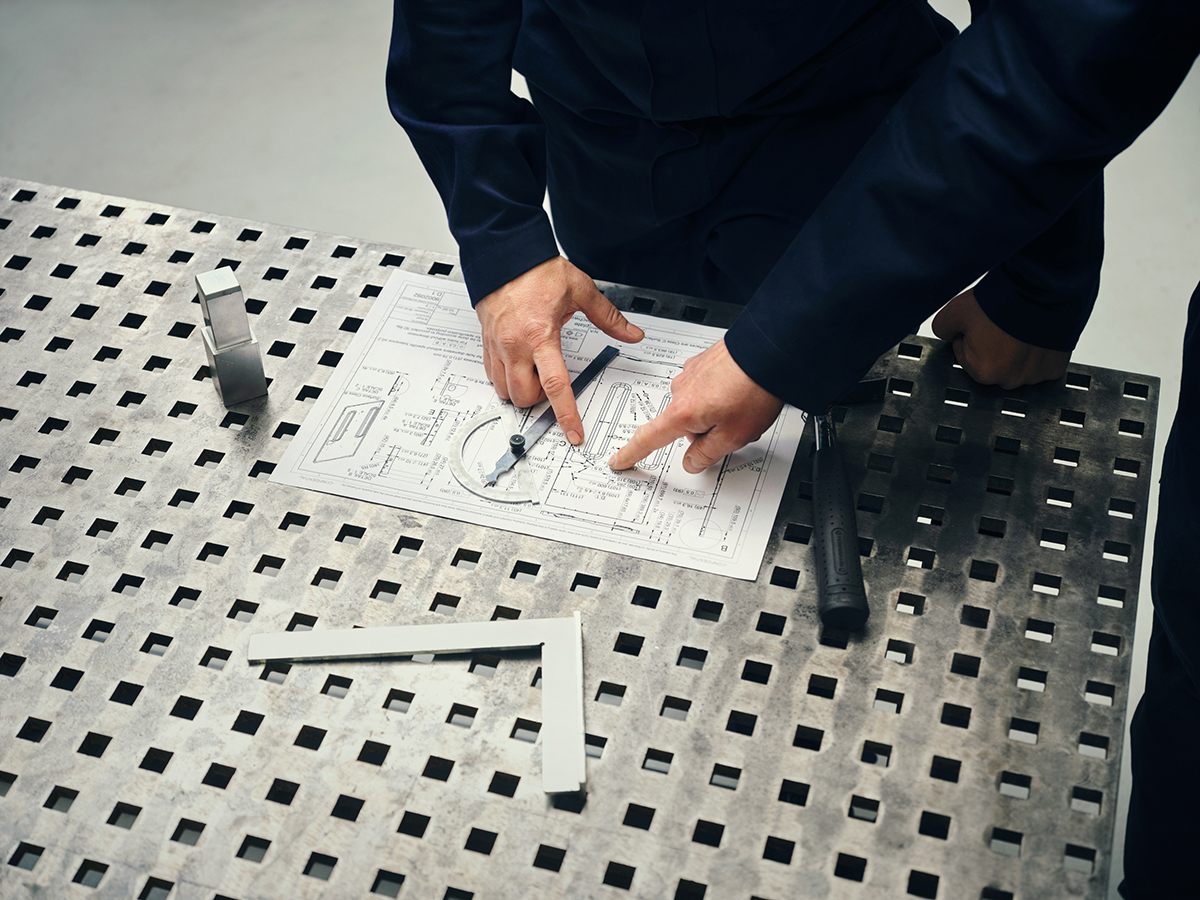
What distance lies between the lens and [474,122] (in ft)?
4.05

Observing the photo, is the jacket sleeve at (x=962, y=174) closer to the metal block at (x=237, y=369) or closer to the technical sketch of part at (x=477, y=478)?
the technical sketch of part at (x=477, y=478)

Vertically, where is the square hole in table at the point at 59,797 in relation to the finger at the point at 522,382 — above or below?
below

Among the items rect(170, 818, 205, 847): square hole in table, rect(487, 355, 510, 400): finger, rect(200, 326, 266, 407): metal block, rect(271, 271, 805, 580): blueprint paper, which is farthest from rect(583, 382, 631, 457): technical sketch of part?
rect(170, 818, 205, 847): square hole in table

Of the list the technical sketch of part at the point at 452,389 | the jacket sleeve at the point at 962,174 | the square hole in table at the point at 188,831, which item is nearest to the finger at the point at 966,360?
the jacket sleeve at the point at 962,174

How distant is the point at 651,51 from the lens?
3.67ft

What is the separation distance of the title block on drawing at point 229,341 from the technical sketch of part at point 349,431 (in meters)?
0.10

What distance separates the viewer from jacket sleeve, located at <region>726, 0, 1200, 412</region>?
83 cm

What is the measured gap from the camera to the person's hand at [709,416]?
984 millimetres

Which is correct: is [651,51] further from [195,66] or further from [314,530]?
[195,66]

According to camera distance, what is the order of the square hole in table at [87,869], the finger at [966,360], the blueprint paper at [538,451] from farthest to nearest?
the finger at [966,360] → the blueprint paper at [538,451] → the square hole in table at [87,869]

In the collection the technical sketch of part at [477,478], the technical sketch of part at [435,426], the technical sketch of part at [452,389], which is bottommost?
the technical sketch of part at [477,478]

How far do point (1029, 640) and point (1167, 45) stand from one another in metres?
0.50

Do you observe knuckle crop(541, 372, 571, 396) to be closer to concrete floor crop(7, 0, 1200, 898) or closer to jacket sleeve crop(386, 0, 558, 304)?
jacket sleeve crop(386, 0, 558, 304)

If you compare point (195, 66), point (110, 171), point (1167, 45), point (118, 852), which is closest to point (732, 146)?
point (1167, 45)
